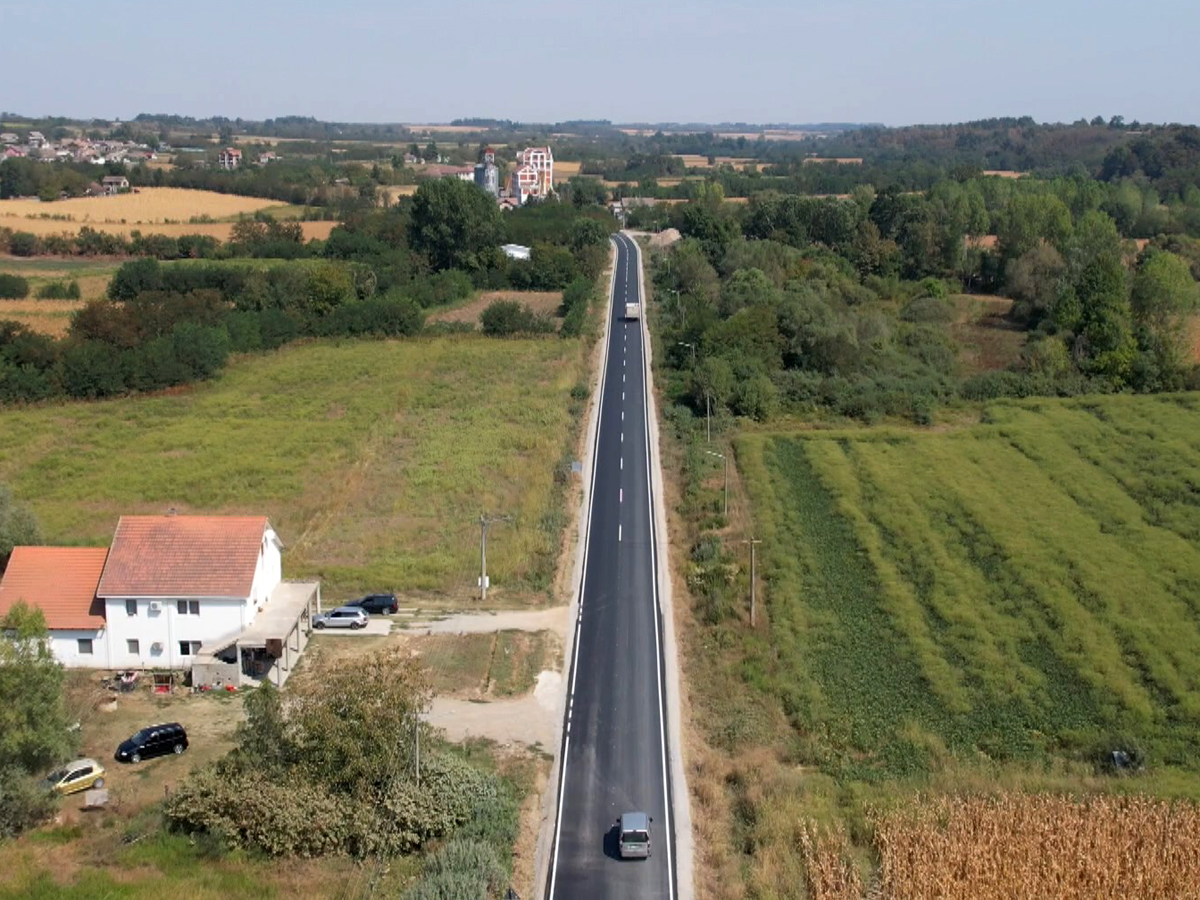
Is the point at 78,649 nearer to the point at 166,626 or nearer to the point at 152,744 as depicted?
the point at 166,626

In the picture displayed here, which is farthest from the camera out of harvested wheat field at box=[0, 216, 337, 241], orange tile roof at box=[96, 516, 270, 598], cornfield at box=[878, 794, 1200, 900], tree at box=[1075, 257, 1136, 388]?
harvested wheat field at box=[0, 216, 337, 241]

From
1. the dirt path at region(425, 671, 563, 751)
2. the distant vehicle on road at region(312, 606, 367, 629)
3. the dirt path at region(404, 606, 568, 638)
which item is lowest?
the dirt path at region(425, 671, 563, 751)

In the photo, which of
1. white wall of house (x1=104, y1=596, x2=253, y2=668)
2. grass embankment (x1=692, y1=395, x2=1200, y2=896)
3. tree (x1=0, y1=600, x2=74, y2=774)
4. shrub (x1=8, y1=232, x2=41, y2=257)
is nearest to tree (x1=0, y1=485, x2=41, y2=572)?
white wall of house (x1=104, y1=596, x2=253, y2=668)

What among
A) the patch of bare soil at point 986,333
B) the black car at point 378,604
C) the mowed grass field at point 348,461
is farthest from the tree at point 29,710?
the patch of bare soil at point 986,333

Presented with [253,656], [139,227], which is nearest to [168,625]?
[253,656]

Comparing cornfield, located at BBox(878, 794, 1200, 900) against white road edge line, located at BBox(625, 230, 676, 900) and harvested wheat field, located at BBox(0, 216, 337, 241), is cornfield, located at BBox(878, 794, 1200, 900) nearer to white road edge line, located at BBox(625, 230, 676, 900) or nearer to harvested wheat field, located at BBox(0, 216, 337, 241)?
white road edge line, located at BBox(625, 230, 676, 900)

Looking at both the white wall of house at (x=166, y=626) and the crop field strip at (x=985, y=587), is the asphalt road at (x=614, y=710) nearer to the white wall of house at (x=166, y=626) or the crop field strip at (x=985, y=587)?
the crop field strip at (x=985, y=587)
